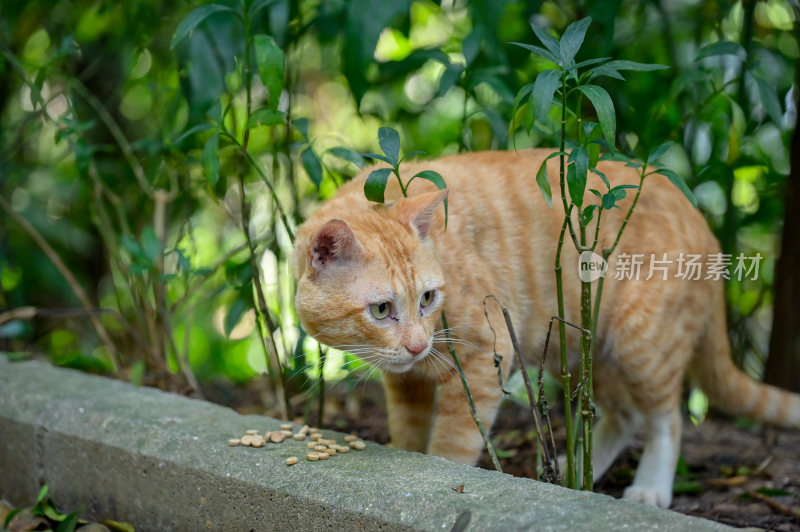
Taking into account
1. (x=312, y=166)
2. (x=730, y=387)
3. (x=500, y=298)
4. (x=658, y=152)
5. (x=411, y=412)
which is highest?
(x=658, y=152)

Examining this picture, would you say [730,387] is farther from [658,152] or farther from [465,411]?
[658,152]

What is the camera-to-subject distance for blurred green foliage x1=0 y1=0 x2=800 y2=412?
260 cm

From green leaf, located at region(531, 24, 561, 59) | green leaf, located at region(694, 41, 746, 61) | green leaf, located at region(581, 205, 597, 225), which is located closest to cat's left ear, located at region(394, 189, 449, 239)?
green leaf, located at region(581, 205, 597, 225)

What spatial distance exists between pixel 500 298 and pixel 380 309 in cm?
52

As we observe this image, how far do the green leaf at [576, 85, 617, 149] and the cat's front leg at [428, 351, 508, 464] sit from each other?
1.01 metres

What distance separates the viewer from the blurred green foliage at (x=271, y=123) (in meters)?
2.60

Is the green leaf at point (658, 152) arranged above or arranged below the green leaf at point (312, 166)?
above

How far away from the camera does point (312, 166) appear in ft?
7.88

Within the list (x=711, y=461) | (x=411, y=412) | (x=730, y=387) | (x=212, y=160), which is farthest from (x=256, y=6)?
(x=711, y=461)

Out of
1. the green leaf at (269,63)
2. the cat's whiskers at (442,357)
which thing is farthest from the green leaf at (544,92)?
the cat's whiskers at (442,357)

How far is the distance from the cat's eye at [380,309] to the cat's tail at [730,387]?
4.59 feet

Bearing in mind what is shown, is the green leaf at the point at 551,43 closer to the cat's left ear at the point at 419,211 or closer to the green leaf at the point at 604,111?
the green leaf at the point at 604,111

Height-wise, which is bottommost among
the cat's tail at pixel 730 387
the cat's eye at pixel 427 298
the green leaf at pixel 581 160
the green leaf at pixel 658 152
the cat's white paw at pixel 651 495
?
the cat's white paw at pixel 651 495

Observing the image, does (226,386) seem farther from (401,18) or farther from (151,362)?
(401,18)
